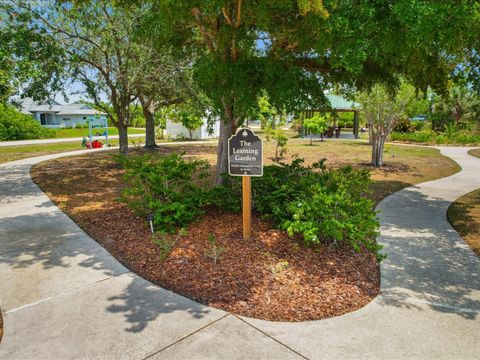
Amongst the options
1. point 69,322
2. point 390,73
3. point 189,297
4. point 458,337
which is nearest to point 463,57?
point 390,73

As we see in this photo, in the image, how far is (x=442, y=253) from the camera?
509 cm

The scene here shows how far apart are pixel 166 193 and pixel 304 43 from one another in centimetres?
343

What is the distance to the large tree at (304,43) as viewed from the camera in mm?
4035

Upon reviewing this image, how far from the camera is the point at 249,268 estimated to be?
14.2ft

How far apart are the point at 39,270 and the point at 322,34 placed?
15.7ft

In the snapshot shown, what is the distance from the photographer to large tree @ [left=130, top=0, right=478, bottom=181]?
4035mm

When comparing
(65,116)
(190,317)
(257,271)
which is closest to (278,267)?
(257,271)

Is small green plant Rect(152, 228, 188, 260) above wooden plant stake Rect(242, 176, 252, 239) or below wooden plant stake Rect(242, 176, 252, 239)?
below

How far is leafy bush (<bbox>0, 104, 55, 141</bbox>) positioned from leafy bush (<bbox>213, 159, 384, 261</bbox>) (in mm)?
27630

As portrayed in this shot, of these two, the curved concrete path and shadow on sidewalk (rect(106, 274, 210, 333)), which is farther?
shadow on sidewalk (rect(106, 274, 210, 333))

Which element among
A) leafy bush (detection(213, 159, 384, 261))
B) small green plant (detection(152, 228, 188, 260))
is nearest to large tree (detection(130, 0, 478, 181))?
leafy bush (detection(213, 159, 384, 261))

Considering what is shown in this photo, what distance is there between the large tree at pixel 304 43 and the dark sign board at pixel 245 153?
1178mm

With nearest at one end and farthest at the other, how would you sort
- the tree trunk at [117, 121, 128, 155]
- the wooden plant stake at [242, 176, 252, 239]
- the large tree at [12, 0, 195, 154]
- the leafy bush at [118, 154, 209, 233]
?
the wooden plant stake at [242, 176, 252, 239] → the leafy bush at [118, 154, 209, 233] → the large tree at [12, 0, 195, 154] → the tree trunk at [117, 121, 128, 155]

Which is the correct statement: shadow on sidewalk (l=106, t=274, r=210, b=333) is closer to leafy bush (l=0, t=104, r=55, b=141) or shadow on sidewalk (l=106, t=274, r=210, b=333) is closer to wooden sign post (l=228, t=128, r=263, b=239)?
wooden sign post (l=228, t=128, r=263, b=239)
